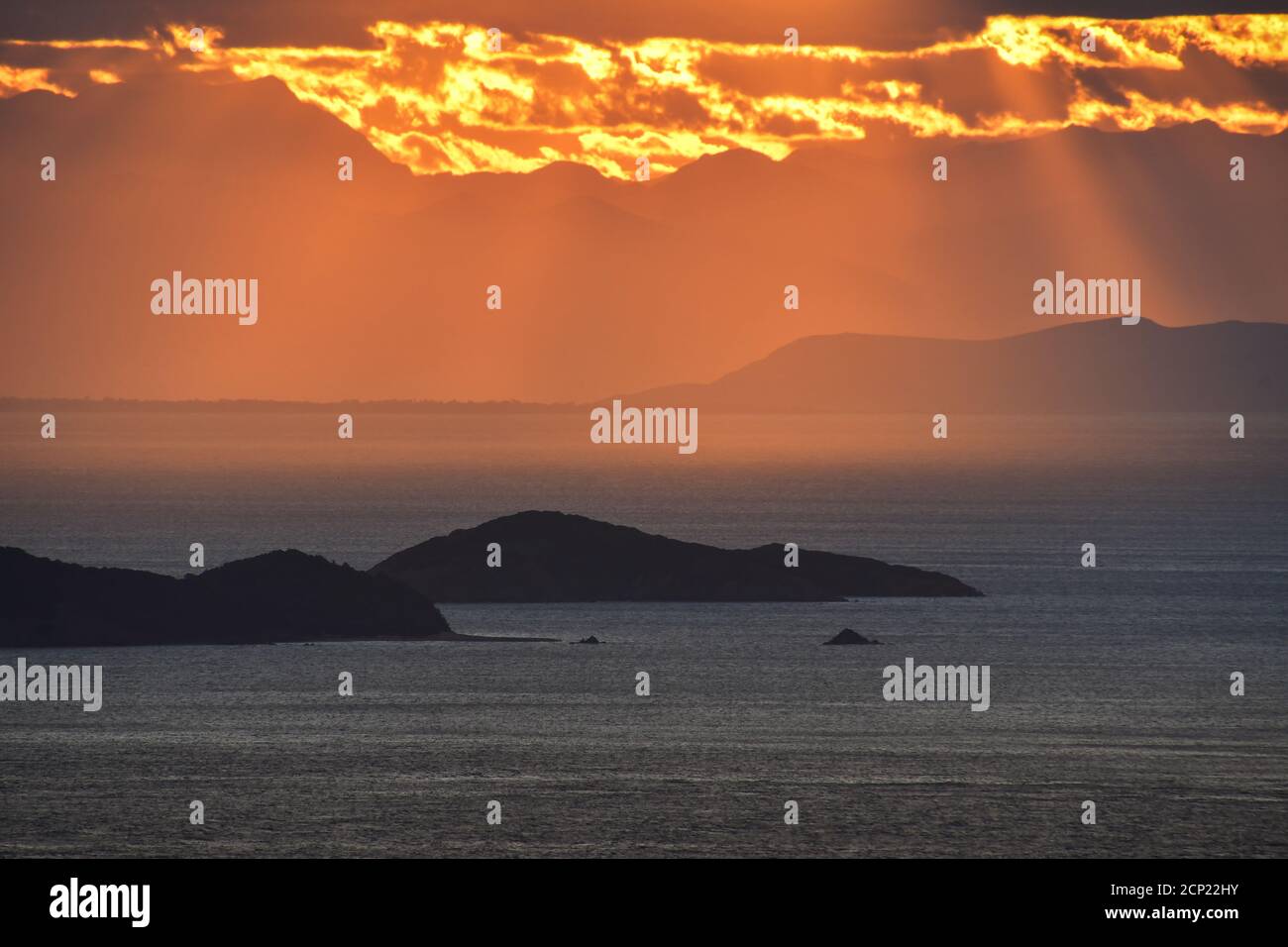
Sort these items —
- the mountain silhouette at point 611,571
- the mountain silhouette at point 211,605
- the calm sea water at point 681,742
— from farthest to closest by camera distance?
the mountain silhouette at point 611,571 → the mountain silhouette at point 211,605 → the calm sea water at point 681,742

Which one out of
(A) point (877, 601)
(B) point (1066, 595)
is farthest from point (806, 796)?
(B) point (1066, 595)

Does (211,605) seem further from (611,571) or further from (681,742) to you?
(681,742)

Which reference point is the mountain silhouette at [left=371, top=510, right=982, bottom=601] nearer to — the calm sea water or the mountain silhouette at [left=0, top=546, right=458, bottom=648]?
the calm sea water

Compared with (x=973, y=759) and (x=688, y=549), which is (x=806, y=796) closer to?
(x=973, y=759)

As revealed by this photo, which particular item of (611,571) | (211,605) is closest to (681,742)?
(211,605)

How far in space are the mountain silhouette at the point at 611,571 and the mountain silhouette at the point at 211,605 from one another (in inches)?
664

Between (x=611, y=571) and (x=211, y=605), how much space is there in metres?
37.0

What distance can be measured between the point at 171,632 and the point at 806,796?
58.1m

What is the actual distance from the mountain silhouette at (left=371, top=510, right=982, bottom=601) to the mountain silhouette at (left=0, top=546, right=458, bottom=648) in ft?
55.3

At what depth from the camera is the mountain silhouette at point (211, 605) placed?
11569cm

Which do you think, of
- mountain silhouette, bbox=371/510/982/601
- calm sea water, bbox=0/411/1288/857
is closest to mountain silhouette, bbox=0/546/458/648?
calm sea water, bbox=0/411/1288/857

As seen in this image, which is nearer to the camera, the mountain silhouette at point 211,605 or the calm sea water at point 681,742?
the calm sea water at point 681,742

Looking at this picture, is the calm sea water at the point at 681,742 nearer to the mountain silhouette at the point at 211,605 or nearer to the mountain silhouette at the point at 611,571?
the mountain silhouette at the point at 211,605

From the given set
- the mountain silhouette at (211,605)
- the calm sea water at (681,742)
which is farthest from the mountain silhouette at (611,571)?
the mountain silhouette at (211,605)
